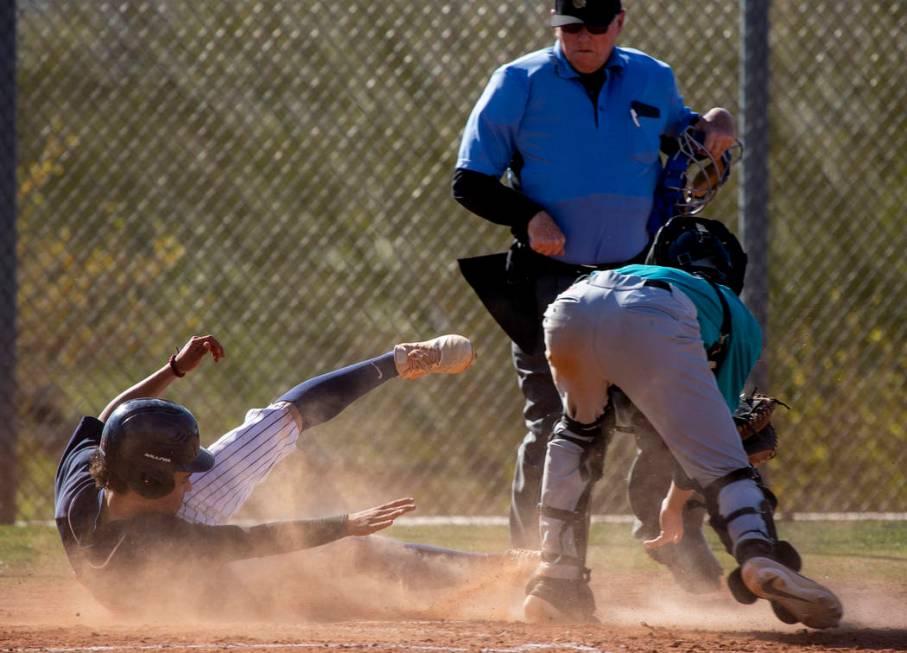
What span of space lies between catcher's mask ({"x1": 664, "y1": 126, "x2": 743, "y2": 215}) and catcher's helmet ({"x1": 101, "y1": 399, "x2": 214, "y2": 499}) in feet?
6.18

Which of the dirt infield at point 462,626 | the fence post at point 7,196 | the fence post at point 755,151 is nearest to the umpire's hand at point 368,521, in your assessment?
the dirt infield at point 462,626

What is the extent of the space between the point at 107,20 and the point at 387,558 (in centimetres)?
380

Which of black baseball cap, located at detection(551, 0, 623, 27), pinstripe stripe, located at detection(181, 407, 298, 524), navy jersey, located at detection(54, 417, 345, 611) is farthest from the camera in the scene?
black baseball cap, located at detection(551, 0, 623, 27)

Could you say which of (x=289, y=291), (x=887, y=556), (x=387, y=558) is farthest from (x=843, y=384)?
(x=387, y=558)

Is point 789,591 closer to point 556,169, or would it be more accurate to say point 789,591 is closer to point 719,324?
point 719,324

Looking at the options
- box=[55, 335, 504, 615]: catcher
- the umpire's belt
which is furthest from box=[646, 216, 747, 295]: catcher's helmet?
box=[55, 335, 504, 615]: catcher

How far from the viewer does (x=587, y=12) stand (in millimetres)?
4605

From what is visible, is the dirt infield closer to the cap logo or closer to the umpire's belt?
the cap logo

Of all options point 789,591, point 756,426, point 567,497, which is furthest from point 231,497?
point 789,591

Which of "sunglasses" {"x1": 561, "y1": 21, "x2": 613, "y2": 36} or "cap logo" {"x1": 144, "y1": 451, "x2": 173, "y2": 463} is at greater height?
"sunglasses" {"x1": 561, "y1": 21, "x2": 613, "y2": 36}

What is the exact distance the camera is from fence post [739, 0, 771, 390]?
6.76 meters

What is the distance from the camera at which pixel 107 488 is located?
13.3 feet

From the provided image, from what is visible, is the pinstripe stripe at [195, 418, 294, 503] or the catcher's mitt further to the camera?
the pinstripe stripe at [195, 418, 294, 503]

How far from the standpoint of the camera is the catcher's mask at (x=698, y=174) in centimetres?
479
